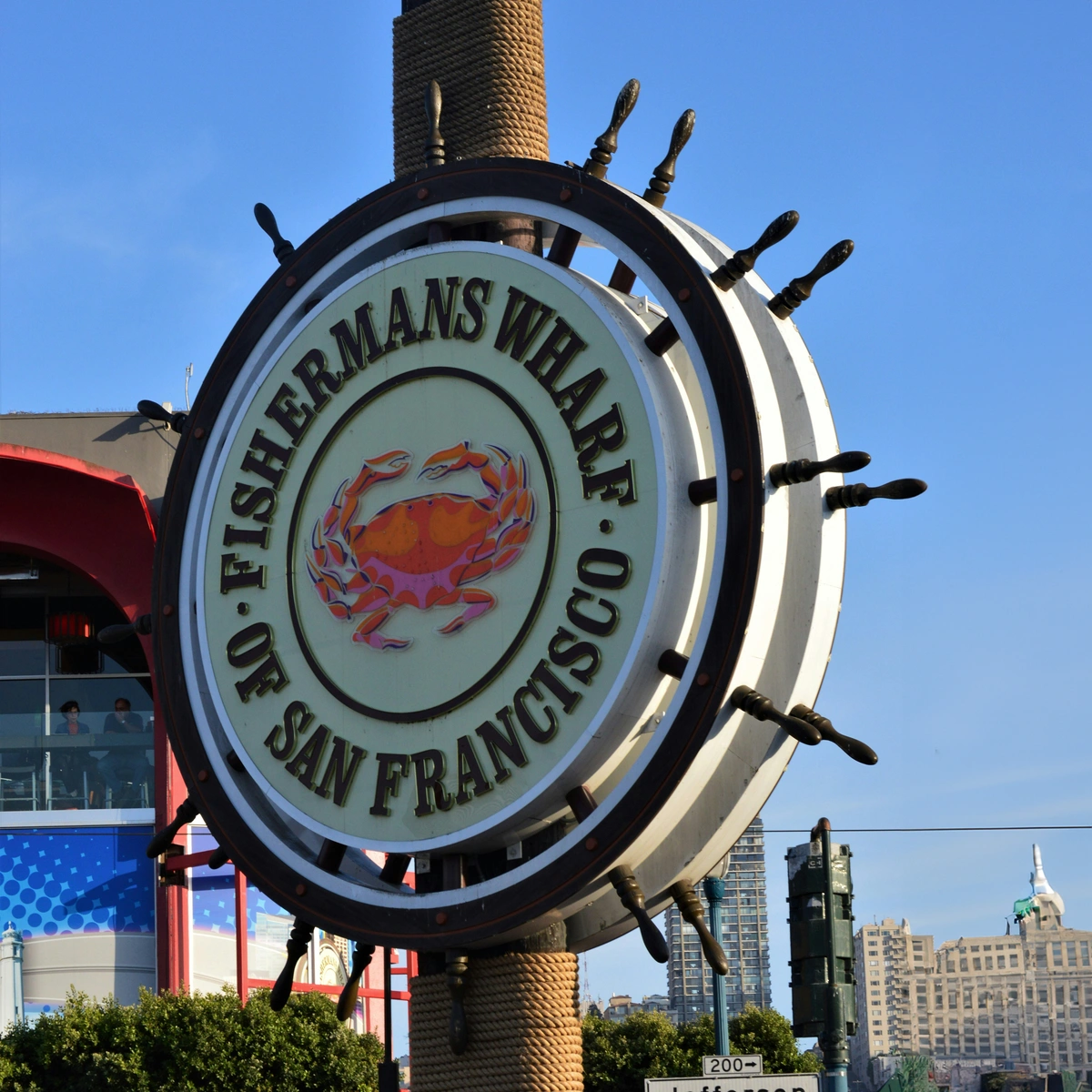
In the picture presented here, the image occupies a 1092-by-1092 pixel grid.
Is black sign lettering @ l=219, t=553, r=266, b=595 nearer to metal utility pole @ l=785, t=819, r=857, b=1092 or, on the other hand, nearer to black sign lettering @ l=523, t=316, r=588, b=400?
black sign lettering @ l=523, t=316, r=588, b=400

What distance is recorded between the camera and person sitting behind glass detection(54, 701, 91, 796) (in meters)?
25.8

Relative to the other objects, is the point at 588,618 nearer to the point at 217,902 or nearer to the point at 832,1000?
the point at 832,1000

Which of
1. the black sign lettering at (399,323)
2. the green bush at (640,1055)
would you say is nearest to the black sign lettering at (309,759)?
the black sign lettering at (399,323)

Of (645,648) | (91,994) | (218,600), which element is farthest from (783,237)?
(91,994)

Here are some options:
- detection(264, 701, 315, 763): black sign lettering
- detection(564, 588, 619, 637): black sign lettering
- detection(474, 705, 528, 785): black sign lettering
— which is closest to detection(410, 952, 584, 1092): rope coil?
detection(474, 705, 528, 785): black sign lettering

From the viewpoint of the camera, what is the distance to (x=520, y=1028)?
349 inches

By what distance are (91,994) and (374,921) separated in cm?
1754

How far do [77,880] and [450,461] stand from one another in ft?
59.5

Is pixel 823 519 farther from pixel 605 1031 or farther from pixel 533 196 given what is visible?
pixel 605 1031

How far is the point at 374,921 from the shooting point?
28.5 feet

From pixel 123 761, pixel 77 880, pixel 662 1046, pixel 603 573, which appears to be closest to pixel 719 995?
pixel 603 573

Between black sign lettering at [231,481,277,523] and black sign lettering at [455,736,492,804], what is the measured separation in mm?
1939

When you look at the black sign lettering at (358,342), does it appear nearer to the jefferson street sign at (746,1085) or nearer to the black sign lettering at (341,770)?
the black sign lettering at (341,770)

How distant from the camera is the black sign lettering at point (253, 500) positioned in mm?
9781
